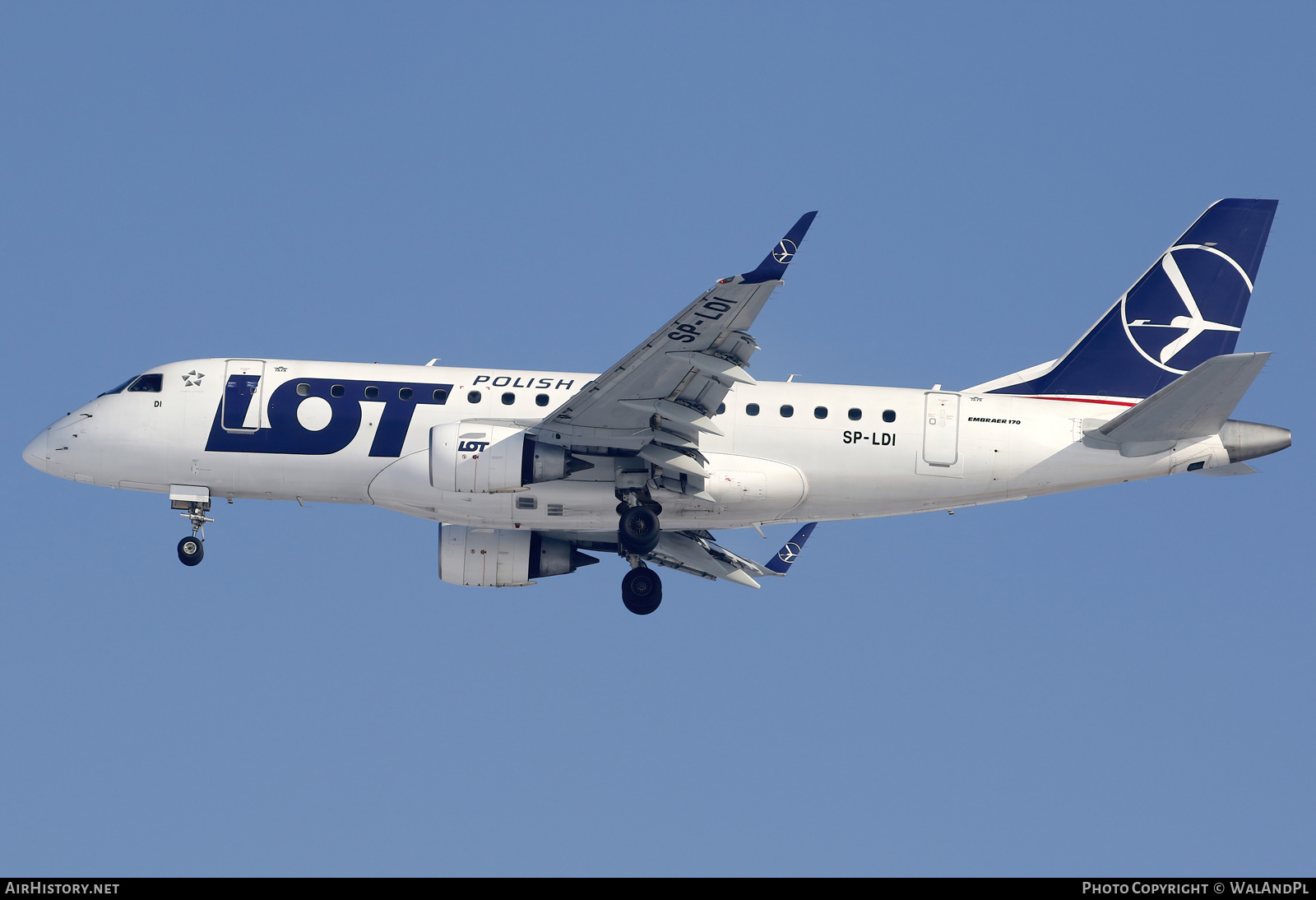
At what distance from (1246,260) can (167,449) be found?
2651 cm

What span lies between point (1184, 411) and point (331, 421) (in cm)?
1916

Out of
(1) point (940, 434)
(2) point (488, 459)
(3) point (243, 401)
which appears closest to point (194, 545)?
(3) point (243, 401)

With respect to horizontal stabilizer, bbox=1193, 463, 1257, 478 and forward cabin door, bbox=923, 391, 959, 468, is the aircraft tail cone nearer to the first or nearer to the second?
horizontal stabilizer, bbox=1193, 463, 1257, 478

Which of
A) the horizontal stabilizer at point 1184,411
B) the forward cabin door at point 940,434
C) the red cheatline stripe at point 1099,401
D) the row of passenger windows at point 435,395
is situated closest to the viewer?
the horizontal stabilizer at point 1184,411

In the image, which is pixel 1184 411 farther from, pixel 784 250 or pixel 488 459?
pixel 488 459

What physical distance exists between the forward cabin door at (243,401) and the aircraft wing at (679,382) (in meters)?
7.15

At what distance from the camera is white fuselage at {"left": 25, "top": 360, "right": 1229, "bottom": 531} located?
33500 mm

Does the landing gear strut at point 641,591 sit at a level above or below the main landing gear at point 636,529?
below

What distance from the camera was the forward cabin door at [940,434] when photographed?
33625mm

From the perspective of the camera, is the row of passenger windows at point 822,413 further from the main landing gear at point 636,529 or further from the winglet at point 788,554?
the winglet at point 788,554

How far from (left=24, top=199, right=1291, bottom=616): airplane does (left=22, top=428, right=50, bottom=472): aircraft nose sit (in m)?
0.04

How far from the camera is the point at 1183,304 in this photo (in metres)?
35.8

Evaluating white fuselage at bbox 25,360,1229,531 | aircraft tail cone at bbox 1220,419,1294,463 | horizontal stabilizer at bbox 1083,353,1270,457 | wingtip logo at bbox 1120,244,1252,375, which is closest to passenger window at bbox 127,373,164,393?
white fuselage at bbox 25,360,1229,531

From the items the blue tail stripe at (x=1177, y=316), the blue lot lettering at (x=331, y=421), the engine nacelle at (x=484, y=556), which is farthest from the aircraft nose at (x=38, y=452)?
the blue tail stripe at (x=1177, y=316)
